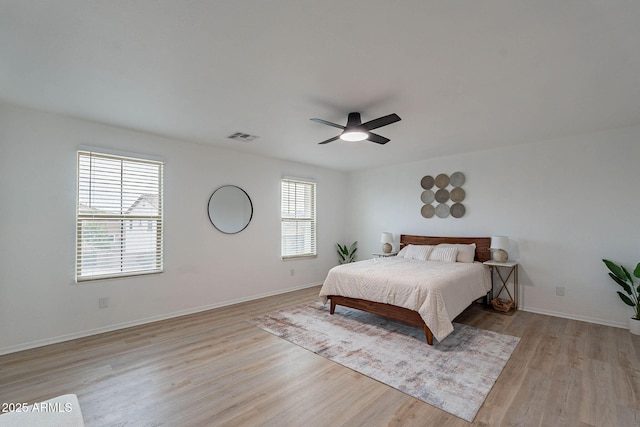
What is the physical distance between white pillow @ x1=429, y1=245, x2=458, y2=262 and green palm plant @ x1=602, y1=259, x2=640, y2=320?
1.76m

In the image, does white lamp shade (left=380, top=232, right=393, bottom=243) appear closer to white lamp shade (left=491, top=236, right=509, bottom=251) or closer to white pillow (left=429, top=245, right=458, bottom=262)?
white pillow (left=429, top=245, right=458, bottom=262)

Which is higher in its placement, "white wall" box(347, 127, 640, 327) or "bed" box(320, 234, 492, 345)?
"white wall" box(347, 127, 640, 327)

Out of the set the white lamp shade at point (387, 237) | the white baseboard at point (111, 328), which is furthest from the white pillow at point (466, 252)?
the white baseboard at point (111, 328)

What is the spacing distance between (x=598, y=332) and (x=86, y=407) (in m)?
5.23

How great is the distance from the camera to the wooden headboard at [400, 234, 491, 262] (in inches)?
186

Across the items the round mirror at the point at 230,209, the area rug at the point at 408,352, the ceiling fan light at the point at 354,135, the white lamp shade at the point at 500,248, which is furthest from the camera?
the round mirror at the point at 230,209

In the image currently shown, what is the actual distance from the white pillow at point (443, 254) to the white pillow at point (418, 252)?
0.27 ft

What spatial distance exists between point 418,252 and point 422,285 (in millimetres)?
1919

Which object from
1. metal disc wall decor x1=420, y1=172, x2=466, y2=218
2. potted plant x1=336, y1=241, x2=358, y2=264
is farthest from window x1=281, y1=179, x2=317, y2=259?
metal disc wall decor x1=420, y1=172, x2=466, y2=218

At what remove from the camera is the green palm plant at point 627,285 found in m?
3.50

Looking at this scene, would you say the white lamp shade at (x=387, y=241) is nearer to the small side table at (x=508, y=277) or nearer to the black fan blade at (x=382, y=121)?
the small side table at (x=508, y=277)

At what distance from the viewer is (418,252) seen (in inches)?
199

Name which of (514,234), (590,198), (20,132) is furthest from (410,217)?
(20,132)

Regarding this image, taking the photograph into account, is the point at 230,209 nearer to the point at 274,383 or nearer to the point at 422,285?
the point at 274,383
